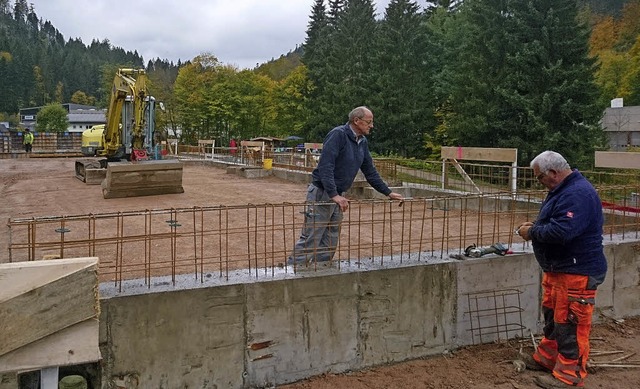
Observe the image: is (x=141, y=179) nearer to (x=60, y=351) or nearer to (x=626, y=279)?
(x=60, y=351)

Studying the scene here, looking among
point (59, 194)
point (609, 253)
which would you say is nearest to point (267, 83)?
point (59, 194)

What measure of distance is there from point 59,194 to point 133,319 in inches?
462

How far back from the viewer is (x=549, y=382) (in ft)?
13.6

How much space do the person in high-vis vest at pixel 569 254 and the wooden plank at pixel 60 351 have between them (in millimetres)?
3244

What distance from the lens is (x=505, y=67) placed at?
24.4m

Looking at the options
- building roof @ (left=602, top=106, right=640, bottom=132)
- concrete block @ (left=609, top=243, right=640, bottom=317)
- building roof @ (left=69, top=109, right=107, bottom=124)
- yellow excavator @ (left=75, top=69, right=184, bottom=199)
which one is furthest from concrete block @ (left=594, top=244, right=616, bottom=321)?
building roof @ (left=69, top=109, right=107, bottom=124)

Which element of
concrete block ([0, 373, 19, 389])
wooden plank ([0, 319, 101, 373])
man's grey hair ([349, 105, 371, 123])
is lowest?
concrete block ([0, 373, 19, 389])

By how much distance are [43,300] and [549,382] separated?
369 centimetres

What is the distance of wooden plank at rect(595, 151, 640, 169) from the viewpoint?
7.29 m

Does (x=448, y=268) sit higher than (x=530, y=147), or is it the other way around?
(x=530, y=147)

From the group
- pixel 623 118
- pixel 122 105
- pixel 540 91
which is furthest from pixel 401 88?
pixel 122 105

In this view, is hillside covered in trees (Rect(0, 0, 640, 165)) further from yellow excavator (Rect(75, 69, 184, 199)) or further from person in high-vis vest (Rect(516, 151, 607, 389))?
person in high-vis vest (Rect(516, 151, 607, 389))

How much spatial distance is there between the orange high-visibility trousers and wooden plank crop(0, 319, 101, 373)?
338cm

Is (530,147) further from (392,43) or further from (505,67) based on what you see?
(392,43)
